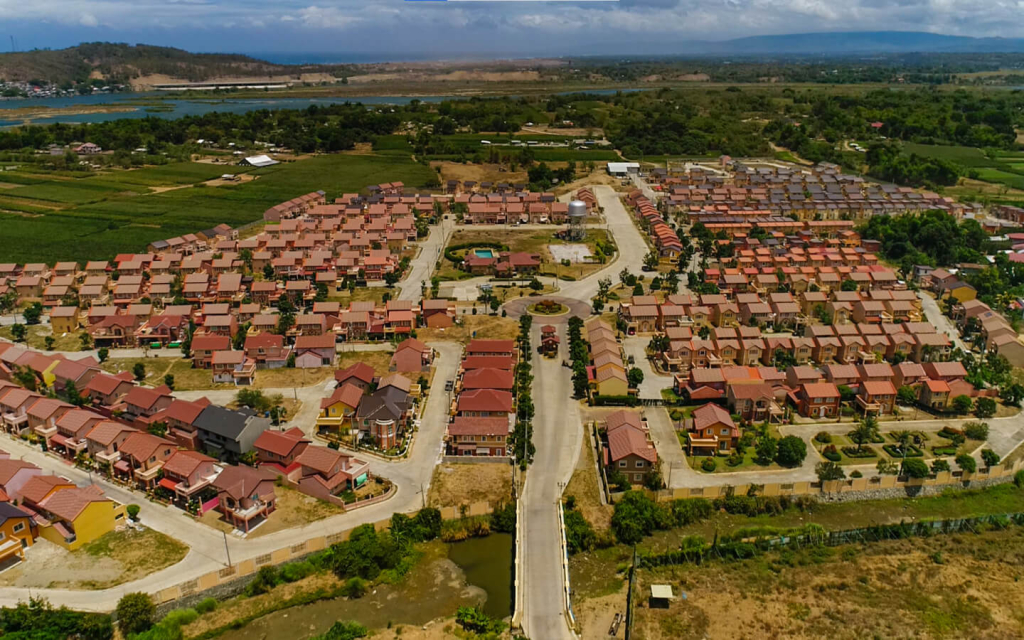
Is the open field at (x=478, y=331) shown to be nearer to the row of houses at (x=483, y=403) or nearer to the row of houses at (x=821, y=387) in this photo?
the row of houses at (x=483, y=403)

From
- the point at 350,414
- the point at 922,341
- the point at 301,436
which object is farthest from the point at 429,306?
the point at 922,341

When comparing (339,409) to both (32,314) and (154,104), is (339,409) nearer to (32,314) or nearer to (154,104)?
(32,314)

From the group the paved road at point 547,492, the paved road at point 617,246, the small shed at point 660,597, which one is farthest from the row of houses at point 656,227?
the small shed at point 660,597

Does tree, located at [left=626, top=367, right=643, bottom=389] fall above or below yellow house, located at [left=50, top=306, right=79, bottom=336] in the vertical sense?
below

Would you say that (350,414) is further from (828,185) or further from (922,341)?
(828,185)

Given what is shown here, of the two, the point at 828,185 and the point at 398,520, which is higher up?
the point at 828,185

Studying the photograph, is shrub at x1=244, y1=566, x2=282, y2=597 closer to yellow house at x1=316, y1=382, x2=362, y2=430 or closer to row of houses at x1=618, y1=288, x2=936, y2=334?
yellow house at x1=316, y1=382, x2=362, y2=430

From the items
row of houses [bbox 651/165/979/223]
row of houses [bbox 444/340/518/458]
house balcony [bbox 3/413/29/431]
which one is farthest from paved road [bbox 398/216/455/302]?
row of houses [bbox 651/165/979/223]
